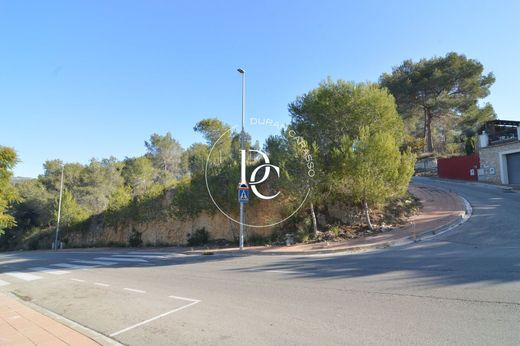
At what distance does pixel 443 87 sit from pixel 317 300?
4267 cm

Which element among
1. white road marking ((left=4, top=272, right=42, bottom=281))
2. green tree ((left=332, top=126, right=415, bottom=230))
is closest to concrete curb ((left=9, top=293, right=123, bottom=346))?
white road marking ((left=4, top=272, right=42, bottom=281))

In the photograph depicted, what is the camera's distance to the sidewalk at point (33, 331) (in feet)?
16.9

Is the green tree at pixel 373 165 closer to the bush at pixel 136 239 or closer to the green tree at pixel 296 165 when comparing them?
the green tree at pixel 296 165

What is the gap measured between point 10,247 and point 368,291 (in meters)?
59.3

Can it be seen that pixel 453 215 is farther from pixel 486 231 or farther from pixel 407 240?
pixel 407 240

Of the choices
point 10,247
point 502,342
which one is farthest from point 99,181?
point 502,342

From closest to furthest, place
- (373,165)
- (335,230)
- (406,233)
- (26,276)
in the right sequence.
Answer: (26,276) → (406,233) → (373,165) → (335,230)

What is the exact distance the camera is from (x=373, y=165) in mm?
16406

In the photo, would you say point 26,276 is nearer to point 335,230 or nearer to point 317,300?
point 317,300

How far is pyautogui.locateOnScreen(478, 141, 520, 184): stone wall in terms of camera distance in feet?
86.7

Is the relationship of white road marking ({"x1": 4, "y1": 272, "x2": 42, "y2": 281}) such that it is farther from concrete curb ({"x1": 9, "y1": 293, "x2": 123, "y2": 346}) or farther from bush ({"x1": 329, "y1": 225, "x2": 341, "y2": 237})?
bush ({"x1": 329, "y1": 225, "x2": 341, "y2": 237})

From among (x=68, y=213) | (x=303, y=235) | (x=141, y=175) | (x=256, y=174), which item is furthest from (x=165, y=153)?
(x=303, y=235)

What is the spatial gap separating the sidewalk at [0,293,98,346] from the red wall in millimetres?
33516

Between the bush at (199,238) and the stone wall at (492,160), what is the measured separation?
23572 millimetres
